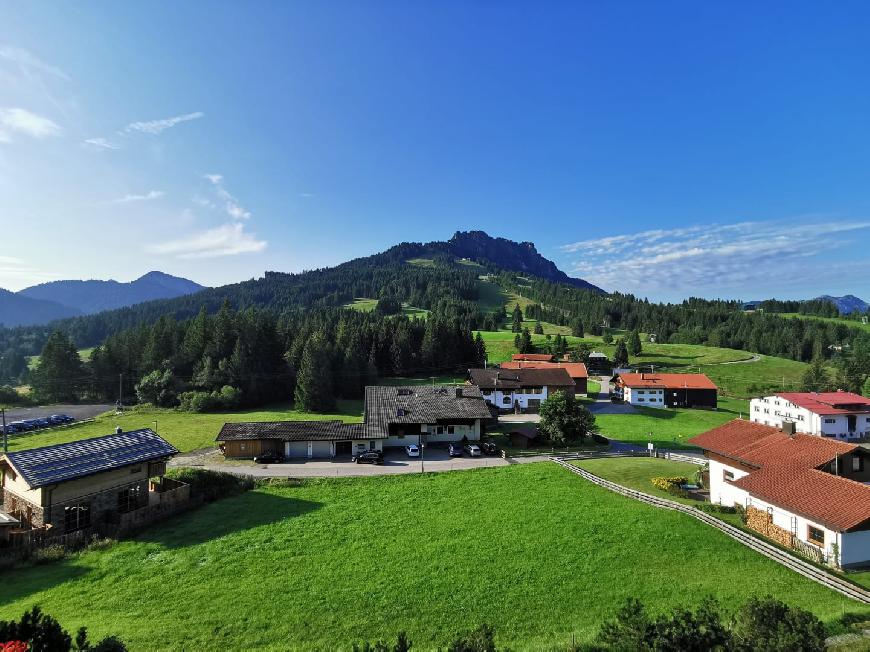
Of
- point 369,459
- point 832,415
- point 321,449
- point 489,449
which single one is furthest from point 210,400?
point 832,415

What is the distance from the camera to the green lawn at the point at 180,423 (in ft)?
177

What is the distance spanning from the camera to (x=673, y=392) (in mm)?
89812

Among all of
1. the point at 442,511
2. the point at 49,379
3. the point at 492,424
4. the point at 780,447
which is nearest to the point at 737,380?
the point at 492,424

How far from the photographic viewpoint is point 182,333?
319ft

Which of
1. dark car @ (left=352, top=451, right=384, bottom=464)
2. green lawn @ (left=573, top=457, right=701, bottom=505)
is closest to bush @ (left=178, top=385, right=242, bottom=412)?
dark car @ (left=352, top=451, right=384, bottom=464)

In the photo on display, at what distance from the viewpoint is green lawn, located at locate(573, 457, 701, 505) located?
1473 inches

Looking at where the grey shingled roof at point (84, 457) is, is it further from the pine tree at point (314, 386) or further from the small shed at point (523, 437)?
the pine tree at point (314, 386)

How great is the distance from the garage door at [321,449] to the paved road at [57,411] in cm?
4458

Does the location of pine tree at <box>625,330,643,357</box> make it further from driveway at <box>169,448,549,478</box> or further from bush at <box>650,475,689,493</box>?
bush at <box>650,475,689,493</box>

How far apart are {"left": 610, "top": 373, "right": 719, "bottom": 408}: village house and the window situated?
86.1 m

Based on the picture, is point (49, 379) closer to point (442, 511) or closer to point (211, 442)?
point (211, 442)

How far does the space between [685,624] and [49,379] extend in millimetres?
105246

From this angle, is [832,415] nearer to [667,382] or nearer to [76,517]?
[667,382]

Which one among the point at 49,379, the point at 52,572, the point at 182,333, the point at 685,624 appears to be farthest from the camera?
the point at 182,333
